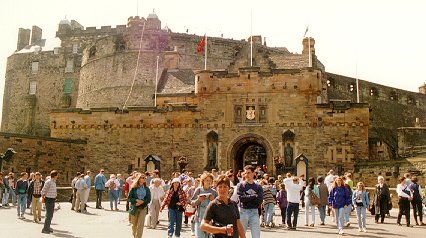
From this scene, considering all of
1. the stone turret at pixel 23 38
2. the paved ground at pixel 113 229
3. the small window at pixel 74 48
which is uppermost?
the stone turret at pixel 23 38

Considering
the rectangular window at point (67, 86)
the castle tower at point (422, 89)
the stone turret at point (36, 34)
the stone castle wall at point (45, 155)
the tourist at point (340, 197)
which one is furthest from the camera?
the stone turret at point (36, 34)

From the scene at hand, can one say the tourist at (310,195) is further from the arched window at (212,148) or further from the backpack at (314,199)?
the arched window at (212,148)

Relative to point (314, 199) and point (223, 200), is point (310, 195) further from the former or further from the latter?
point (223, 200)

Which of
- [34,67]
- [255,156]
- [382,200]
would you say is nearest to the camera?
[382,200]

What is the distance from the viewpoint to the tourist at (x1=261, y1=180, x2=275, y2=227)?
12.7 meters

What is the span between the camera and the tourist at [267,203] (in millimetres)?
12718

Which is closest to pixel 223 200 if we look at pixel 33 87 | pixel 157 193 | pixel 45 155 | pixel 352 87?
pixel 157 193

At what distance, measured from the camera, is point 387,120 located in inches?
1859

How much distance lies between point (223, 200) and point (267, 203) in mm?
7266

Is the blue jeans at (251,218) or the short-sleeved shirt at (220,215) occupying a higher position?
the short-sleeved shirt at (220,215)

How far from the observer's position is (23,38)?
6575 centimetres

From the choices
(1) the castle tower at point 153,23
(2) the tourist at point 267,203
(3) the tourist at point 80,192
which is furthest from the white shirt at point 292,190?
(1) the castle tower at point 153,23

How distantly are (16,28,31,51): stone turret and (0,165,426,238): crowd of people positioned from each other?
51.5 meters

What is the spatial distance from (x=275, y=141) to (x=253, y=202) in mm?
18316
